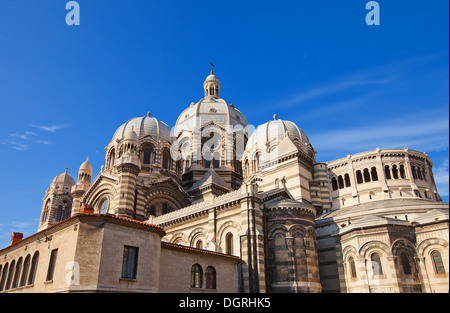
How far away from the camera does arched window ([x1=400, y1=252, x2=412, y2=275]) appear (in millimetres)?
25087

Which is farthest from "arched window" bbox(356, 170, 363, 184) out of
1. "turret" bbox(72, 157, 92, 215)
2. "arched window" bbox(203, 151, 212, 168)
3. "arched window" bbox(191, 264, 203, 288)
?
"turret" bbox(72, 157, 92, 215)

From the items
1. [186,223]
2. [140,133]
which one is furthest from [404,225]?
[140,133]

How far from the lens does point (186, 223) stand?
31.2m

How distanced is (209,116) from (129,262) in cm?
3635

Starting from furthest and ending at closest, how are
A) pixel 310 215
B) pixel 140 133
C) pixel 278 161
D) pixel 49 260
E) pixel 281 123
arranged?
pixel 281 123, pixel 140 133, pixel 278 161, pixel 310 215, pixel 49 260

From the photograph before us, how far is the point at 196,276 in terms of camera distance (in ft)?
71.7

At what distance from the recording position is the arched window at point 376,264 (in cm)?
2519

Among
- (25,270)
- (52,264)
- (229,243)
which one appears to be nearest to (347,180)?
(229,243)

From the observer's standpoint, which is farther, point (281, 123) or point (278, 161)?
point (281, 123)

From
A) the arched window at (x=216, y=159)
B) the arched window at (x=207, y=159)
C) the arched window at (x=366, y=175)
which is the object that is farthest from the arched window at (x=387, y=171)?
the arched window at (x=207, y=159)

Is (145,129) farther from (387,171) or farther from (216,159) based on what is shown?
(387,171)
